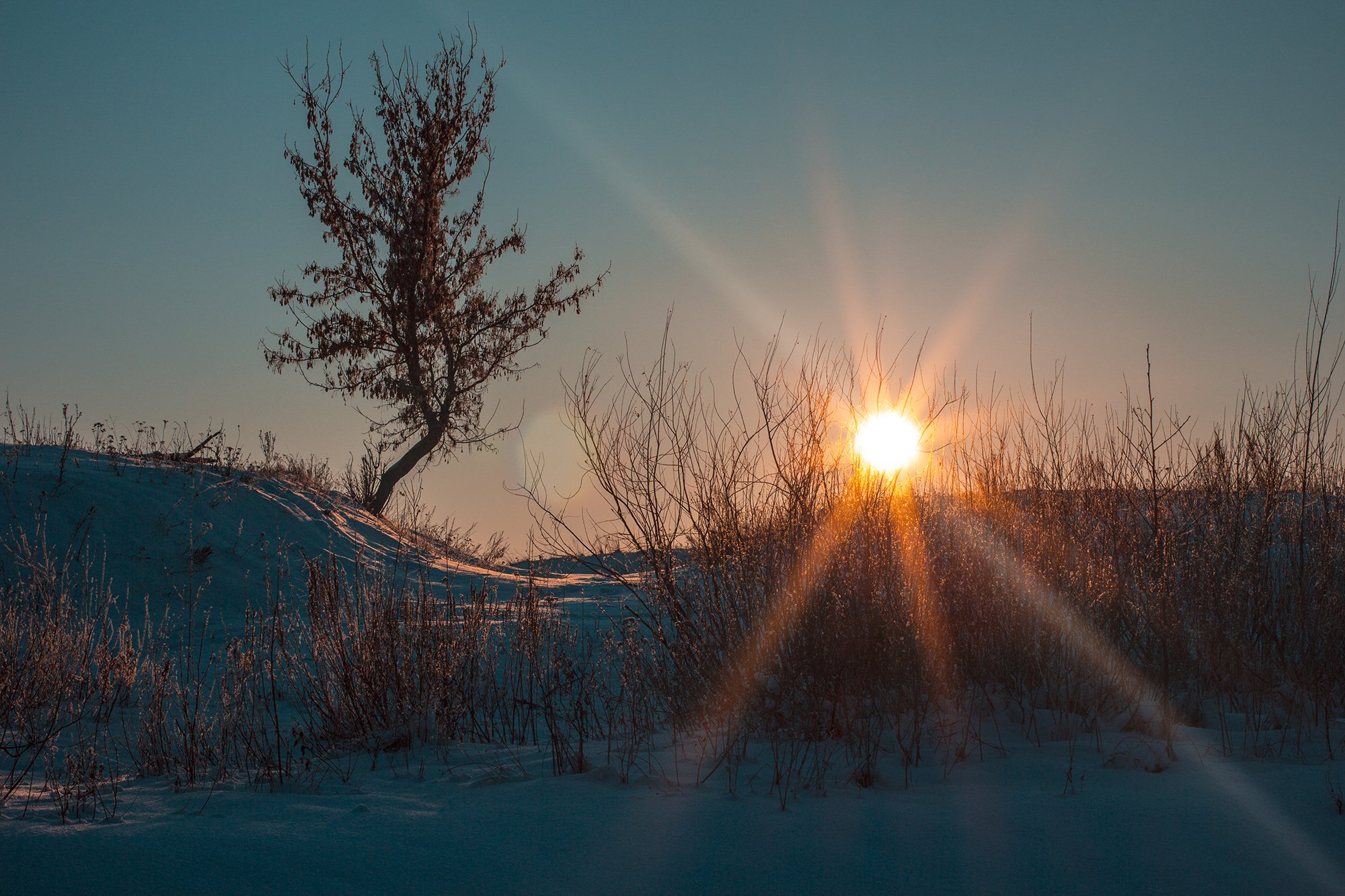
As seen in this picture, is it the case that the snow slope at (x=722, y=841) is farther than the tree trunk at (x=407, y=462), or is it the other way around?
the tree trunk at (x=407, y=462)

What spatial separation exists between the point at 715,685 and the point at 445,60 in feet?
44.7

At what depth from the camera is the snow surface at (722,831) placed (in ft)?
7.28

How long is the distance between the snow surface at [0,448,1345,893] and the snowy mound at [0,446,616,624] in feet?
13.2

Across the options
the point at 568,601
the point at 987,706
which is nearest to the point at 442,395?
the point at 568,601

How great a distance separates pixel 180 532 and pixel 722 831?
7.92 meters

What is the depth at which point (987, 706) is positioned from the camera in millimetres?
3674

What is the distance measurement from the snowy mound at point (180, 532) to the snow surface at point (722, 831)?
4.01 meters

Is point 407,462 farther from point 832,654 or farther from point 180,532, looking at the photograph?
point 832,654

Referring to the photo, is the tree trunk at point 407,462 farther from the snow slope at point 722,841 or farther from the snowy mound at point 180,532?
the snow slope at point 722,841

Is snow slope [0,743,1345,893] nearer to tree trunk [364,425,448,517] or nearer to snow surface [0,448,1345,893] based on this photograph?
snow surface [0,448,1345,893]

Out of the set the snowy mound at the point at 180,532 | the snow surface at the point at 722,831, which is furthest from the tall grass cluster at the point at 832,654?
the snowy mound at the point at 180,532

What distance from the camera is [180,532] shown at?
27.6ft

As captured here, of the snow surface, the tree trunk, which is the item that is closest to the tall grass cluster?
the snow surface

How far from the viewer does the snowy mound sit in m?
7.49
